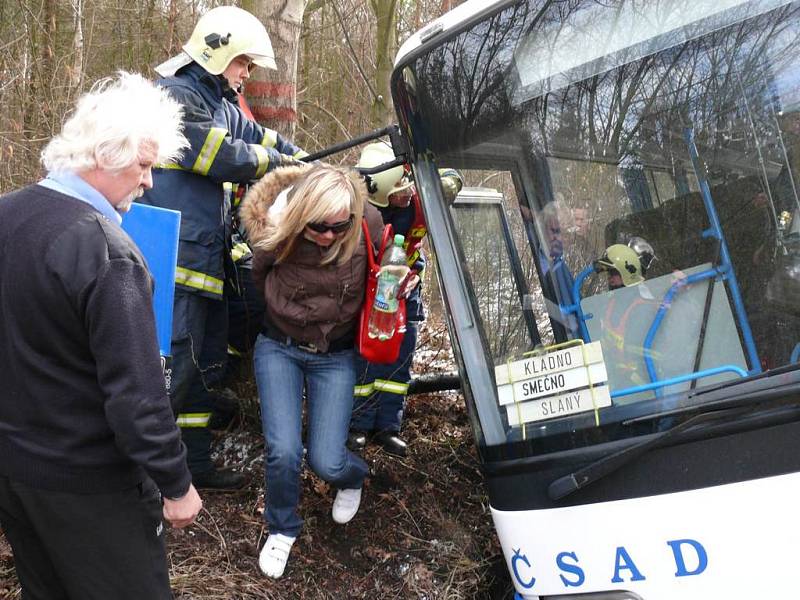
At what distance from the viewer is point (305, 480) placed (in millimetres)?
3799

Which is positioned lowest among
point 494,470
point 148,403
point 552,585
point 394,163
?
point 552,585

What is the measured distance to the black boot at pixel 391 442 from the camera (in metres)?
4.07

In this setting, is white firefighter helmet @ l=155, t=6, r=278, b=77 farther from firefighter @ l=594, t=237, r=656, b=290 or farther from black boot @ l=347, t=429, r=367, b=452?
firefighter @ l=594, t=237, r=656, b=290

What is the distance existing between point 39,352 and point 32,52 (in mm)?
5822

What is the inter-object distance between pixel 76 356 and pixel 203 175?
1.70 metres

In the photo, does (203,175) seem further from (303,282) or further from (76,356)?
(76,356)

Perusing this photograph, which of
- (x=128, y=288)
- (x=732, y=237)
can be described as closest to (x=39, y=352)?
(x=128, y=288)

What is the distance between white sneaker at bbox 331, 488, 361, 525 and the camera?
3.45 meters

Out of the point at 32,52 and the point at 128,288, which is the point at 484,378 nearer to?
the point at 128,288

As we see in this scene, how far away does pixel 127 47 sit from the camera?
27.1 ft

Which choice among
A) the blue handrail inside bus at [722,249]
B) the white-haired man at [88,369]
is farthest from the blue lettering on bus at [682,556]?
the white-haired man at [88,369]

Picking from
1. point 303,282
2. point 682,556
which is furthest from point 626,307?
point 303,282

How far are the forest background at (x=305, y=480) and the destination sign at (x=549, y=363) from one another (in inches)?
49.9

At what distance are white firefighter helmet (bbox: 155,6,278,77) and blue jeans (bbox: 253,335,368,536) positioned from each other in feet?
4.25
